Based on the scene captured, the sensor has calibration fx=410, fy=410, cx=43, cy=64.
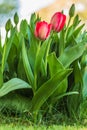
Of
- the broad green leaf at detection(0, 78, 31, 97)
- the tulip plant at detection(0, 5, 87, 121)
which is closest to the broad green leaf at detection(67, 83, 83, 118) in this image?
the tulip plant at detection(0, 5, 87, 121)

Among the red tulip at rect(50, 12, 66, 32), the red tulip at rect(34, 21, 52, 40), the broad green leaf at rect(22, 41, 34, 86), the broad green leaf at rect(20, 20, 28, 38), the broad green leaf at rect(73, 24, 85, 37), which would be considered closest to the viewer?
the red tulip at rect(34, 21, 52, 40)

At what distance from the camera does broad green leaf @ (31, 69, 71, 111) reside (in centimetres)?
216

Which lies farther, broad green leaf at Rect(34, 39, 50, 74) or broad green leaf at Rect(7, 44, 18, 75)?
broad green leaf at Rect(7, 44, 18, 75)

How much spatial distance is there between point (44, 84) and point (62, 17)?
0.37m

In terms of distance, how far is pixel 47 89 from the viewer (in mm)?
2227

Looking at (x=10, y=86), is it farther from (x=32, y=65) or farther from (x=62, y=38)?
(x=62, y=38)

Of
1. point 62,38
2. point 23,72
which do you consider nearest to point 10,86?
point 23,72

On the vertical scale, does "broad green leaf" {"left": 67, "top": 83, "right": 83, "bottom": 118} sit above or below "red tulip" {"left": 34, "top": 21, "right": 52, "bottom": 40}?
below

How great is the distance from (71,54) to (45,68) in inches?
6.6

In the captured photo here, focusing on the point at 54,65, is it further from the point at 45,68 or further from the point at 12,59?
the point at 12,59

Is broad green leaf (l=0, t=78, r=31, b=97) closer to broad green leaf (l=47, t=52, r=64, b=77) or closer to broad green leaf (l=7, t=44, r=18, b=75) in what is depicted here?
broad green leaf (l=47, t=52, r=64, b=77)

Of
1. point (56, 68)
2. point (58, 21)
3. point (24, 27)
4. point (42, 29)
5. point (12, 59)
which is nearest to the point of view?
point (42, 29)

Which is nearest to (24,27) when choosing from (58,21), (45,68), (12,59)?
(12,59)

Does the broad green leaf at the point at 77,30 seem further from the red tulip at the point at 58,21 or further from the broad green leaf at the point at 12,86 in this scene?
the broad green leaf at the point at 12,86
